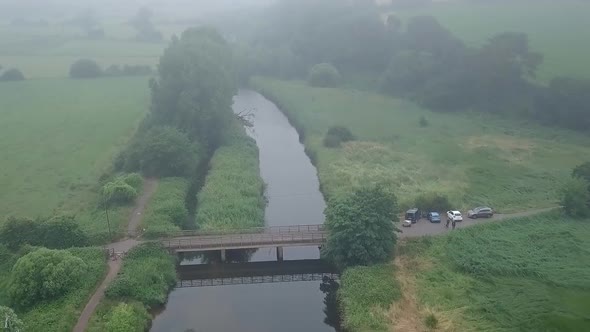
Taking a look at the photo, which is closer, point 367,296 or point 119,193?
point 367,296

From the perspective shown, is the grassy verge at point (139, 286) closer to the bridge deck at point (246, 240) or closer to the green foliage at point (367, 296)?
the bridge deck at point (246, 240)

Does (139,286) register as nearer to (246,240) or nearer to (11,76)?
(246,240)

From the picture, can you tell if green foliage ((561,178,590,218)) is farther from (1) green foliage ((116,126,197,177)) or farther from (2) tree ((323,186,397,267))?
(1) green foliage ((116,126,197,177))

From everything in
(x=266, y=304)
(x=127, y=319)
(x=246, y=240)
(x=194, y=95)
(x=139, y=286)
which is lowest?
(x=266, y=304)

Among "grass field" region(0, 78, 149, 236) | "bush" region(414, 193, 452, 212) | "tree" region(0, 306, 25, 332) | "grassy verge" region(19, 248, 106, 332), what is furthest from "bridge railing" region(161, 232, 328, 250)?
"tree" region(0, 306, 25, 332)

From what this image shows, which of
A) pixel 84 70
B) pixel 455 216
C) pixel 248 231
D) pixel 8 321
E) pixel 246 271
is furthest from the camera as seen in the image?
pixel 84 70

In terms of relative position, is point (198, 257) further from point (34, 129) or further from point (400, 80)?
point (400, 80)

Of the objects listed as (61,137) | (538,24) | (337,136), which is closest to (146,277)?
(337,136)
